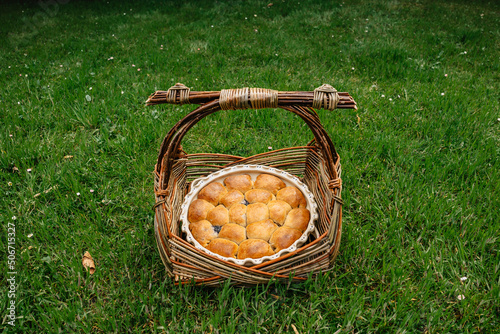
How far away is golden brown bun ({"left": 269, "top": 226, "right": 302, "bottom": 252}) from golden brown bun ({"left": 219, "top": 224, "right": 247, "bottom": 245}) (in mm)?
178

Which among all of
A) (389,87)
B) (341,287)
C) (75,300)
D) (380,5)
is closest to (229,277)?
(341,287)

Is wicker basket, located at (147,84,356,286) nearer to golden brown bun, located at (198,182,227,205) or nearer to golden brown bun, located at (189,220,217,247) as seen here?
golden brown bun, located at (189,220,217,247)

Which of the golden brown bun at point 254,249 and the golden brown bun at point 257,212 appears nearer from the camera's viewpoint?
the golden brown bun at point 254,249

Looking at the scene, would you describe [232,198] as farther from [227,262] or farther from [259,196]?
[227,262]

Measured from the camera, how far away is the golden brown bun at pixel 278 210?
6.71ft

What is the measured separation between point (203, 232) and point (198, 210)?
19 cm

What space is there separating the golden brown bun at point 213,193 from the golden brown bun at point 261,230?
0.35 metres

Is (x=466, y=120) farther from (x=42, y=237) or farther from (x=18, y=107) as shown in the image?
(x=18, y=107)

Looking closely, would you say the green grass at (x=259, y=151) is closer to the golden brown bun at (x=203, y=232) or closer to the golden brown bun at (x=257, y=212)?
the golden brown bun at (x=203, y=232)

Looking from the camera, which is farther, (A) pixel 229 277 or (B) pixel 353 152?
(B) pixel 353 152

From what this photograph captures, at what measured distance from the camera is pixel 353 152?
9.39 feet

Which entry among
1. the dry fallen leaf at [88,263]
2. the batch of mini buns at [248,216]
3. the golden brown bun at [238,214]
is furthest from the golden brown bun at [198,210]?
the dry fallen leaf at [88,263]

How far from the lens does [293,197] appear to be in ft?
7.10

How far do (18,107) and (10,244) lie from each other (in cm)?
221
